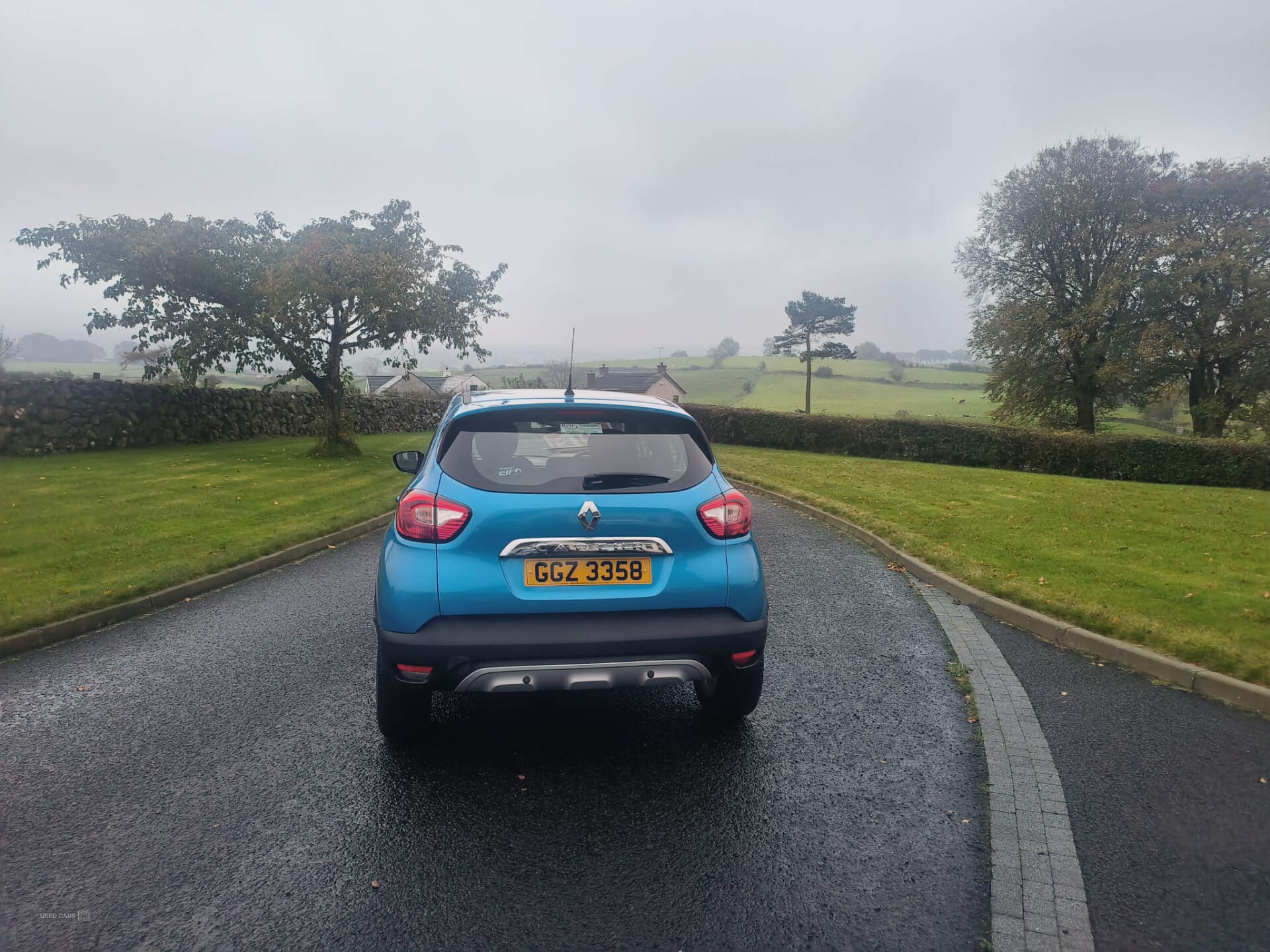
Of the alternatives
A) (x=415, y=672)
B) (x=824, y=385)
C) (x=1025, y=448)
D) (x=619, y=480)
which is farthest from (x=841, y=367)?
(x=415, y=672)

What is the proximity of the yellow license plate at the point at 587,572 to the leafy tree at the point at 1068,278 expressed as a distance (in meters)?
33.3

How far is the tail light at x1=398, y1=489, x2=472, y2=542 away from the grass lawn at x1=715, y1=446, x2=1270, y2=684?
5.12 meters

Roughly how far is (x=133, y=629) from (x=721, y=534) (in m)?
5.35

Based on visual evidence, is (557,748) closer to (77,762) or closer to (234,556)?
(77,762)

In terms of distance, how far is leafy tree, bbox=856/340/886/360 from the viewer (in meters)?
114

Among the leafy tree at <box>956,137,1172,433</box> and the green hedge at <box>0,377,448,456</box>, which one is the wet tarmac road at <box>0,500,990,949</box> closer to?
the green hedge at <box>0,377,448,456</box>

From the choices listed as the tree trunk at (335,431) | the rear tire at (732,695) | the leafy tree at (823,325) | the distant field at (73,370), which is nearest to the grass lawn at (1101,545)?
the rear tire at (732,695)

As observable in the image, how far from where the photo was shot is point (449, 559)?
10.8 ft

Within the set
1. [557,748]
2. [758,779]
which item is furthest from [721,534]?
[557,748]

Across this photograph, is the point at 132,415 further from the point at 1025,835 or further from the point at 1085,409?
the point at 1085,409

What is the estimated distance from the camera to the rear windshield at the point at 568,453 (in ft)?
11.4

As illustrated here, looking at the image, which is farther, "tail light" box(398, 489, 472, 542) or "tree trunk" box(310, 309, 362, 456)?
"tree trunk" box(310, 309, 362, 456)

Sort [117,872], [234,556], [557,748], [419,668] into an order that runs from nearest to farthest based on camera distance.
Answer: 1. [117,872]
2. [419,668]
3. [557,748]
4. [234,556]

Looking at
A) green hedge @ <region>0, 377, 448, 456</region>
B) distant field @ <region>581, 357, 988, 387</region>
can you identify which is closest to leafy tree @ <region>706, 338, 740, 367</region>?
distant field @ <region>581, 357, 988, 387</region>
